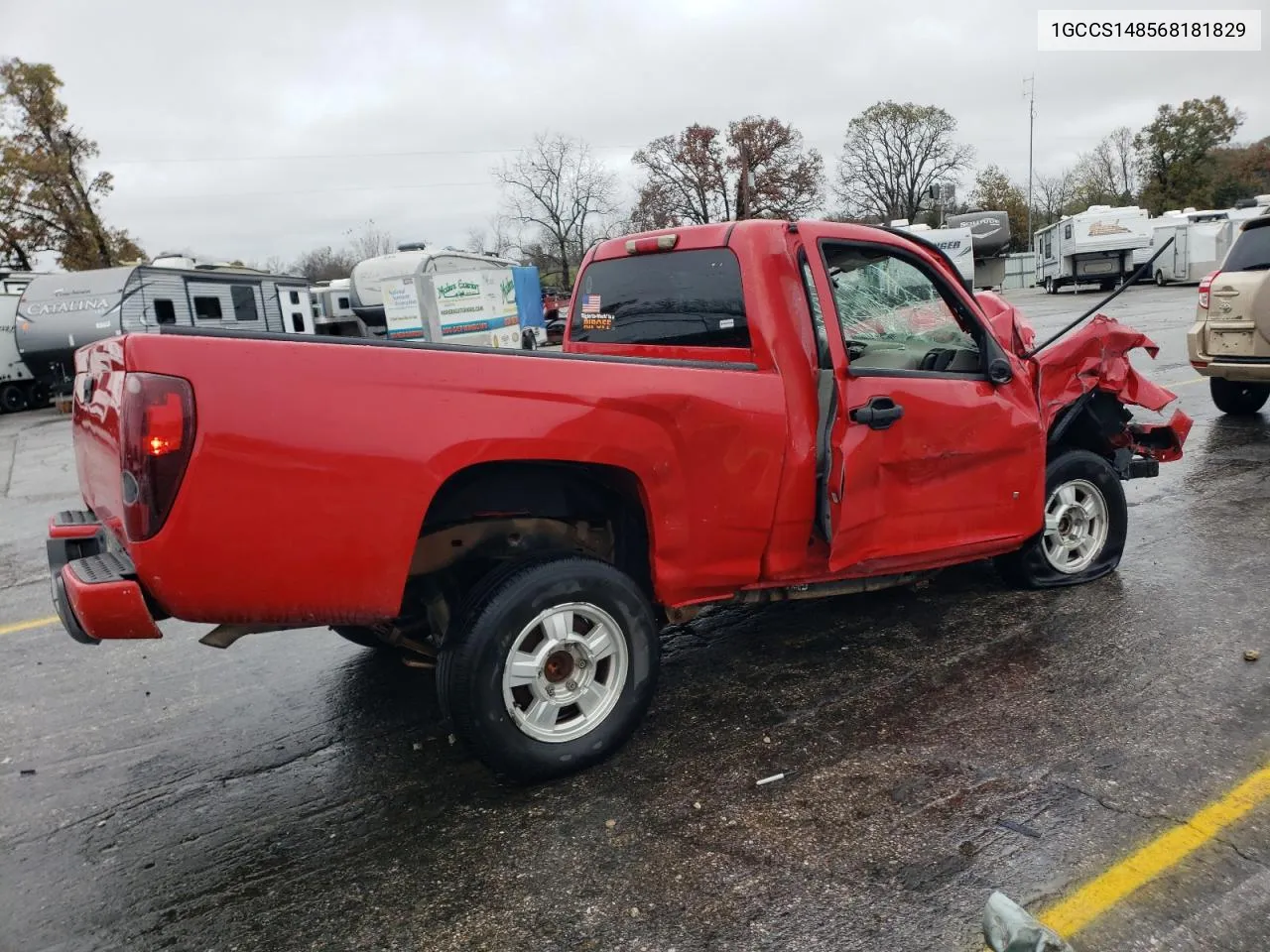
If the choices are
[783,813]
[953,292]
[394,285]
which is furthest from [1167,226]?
[783,813]

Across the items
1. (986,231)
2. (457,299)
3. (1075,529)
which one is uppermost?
(986,231)

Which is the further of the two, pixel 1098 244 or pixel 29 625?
pixel 1098 244

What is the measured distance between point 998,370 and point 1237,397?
22.9 feet

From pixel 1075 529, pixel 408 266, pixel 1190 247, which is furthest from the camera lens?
pixel 1190 247

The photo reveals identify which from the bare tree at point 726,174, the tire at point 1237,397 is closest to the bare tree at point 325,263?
the bare tree at point 726,174

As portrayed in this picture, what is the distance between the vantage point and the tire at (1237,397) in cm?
947

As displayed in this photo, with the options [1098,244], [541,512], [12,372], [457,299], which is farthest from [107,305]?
[1098,244]

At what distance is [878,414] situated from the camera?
3.72m

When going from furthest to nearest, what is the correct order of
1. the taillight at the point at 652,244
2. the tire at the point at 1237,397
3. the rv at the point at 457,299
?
the rv at the point at 457,299, the tire at the point at 1237,397, the taillight at the point at 652,244

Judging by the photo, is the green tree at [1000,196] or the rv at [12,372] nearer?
the rv at [12,372]

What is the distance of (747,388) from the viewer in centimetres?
349

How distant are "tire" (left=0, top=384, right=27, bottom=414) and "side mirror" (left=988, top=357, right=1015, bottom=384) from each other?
81.7ft

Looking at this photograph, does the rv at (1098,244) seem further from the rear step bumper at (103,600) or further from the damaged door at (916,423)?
the rear step bumper at (103,600)

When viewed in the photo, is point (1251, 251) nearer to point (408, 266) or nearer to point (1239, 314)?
point (1239, 314)
